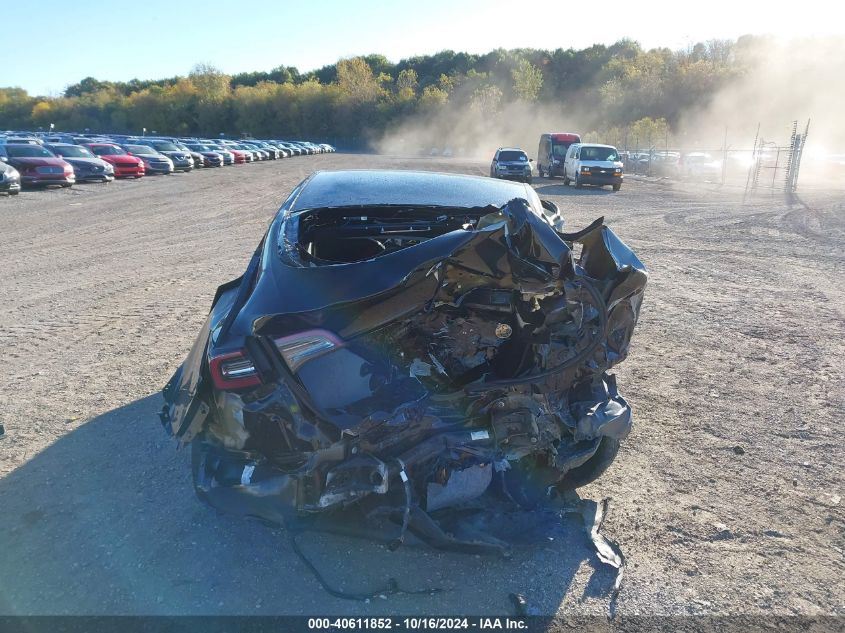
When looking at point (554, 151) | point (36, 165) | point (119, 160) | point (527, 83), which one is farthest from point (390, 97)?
point (36, 165)

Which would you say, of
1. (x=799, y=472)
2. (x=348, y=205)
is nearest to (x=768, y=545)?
(x=799, y=472)

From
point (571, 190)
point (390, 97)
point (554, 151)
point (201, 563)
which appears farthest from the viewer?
point (390, 97)

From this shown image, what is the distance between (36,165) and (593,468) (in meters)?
23.5

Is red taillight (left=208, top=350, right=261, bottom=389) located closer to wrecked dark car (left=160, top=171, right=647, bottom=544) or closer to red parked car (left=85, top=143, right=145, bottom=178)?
wrecked dark car (left=160, top=171, right=647, bottom=544)

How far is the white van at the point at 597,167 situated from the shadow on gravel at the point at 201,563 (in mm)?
23377

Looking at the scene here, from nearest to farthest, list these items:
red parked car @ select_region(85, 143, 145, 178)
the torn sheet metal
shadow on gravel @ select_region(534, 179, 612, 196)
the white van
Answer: the torn sheet metal
shadow on gravel @ select_region(534, 179, 612, 196)
the white van
red parked car @ select_region(85, 143, 145, 178)

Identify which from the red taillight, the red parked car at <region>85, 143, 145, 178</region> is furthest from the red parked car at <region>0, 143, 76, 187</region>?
the red taillight

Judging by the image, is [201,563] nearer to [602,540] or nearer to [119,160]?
[602,540]

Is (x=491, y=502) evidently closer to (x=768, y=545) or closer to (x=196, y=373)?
(x=768, y=545)

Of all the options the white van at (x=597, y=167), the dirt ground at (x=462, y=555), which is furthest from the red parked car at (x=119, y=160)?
the dirt ground at (x=462, y=555)

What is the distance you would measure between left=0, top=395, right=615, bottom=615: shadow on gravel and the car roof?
1.99 meters

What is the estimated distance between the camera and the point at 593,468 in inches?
143

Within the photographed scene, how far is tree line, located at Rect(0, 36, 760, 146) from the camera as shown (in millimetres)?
78125

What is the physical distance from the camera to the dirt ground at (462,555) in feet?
9.21
